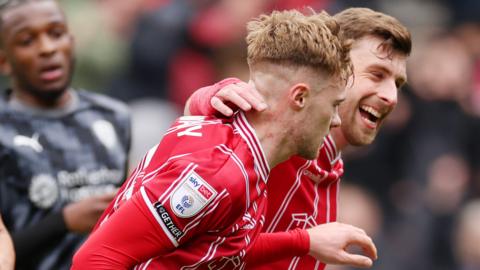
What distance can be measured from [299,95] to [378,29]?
0.78m

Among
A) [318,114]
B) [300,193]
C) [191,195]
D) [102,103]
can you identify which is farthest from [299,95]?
[102,103]

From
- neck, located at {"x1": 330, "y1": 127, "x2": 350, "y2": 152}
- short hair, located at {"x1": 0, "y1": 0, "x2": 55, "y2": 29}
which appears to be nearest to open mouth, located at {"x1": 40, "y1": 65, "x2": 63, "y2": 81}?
short hair, located at {"x1": 0, "y1": 0, "x2": 55, "y2": 29}

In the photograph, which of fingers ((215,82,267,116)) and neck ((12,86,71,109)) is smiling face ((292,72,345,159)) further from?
neck ((12,86,71,109))

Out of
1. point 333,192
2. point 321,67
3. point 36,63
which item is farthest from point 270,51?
point 36,63

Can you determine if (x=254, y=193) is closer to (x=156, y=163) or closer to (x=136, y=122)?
(x=156, y=163)

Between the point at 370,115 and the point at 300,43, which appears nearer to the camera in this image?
the point at 300,43

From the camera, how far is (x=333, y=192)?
15.2 ft

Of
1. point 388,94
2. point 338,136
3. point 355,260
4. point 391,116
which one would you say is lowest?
point 391,116

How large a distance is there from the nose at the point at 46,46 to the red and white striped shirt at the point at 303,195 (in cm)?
141

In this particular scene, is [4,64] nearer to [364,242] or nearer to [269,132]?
[269,132]

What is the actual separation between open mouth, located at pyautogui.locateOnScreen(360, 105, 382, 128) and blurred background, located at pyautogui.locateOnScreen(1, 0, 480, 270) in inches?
141

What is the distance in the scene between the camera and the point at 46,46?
5258 mm

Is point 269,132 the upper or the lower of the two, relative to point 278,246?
upper

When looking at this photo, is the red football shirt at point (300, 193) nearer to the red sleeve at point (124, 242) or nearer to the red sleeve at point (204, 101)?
the red sleeve at point (204, 101)
